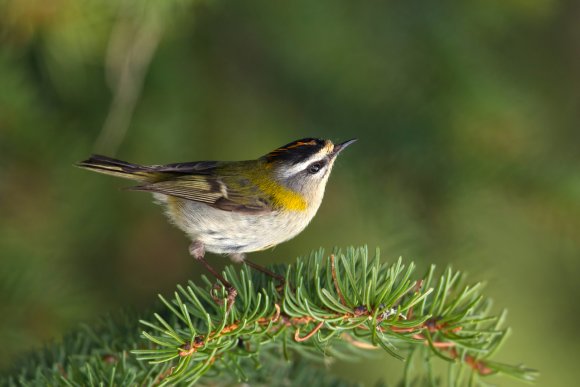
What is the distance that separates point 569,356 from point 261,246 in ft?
4.61

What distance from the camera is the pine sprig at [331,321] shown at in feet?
5.17

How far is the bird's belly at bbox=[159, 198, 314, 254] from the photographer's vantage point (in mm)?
2635

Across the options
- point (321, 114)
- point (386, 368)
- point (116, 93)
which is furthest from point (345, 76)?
point (386, 368)

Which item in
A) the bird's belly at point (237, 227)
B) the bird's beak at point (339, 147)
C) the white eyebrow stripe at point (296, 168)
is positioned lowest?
the bird's belly at point (237, 227)

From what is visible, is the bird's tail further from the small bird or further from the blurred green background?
the blurred green background

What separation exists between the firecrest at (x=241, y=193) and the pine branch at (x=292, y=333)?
0.67 metres

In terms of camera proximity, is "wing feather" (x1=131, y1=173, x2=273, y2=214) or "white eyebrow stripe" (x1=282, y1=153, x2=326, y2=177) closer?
"wing feather" (x1=131, y1=173, x2=273, y2=214)

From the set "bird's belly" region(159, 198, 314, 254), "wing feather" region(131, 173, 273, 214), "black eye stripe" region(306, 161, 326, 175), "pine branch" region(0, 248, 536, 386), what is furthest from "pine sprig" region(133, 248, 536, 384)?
"black eye stripe" region(306, 161, 326, 175)

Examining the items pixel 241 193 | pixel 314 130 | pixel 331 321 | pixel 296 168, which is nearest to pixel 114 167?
pixel 241 193

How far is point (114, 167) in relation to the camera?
8.34 ft

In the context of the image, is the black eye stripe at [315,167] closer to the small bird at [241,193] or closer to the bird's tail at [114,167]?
the small bird at [241,193]

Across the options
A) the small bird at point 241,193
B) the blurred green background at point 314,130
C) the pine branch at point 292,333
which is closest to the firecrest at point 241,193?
the small bird at point 241,193

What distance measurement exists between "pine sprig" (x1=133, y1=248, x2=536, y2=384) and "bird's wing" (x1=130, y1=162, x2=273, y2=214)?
32.9 inches

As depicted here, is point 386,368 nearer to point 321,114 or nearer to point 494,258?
point 494,258
